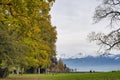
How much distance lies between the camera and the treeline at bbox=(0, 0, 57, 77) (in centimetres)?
2098

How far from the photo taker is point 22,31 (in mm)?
23984

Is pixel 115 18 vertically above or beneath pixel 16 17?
above

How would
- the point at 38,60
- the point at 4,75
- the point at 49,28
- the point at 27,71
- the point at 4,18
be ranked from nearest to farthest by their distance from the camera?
the point at 4,18 < the point at 4,75 < the point at 38,60 < the point at 49,28 < the point at 27,71

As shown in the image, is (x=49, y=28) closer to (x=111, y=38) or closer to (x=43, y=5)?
(x=111, y=38)

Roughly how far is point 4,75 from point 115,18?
57.4ft

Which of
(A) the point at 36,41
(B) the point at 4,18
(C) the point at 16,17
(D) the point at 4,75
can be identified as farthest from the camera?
(A) the point at 36,41

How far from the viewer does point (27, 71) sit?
96938mm

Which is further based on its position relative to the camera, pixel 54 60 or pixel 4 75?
pixel 54 60

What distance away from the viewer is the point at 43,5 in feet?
70.8

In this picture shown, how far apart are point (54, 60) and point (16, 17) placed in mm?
79508

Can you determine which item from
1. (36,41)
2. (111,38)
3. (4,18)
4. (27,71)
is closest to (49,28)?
(36,41)

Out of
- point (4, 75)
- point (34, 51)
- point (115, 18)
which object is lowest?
point (4, 75)

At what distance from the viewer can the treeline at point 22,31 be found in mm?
20984

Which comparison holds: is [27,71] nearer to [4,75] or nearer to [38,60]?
[38,60]
